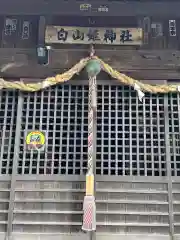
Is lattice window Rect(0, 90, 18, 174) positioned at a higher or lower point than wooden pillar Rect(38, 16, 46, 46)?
lower

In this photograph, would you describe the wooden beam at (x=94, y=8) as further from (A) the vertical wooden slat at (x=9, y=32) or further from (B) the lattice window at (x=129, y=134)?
(B) the lattice window at (x=129, y=134)

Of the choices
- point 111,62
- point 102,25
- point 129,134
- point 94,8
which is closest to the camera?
point 129,134

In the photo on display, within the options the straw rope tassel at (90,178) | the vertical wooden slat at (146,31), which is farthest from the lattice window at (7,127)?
the vertical wooden slat at (146,31)

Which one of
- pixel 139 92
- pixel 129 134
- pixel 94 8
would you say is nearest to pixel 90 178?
pixel 129 134

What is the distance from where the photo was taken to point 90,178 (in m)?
5.15

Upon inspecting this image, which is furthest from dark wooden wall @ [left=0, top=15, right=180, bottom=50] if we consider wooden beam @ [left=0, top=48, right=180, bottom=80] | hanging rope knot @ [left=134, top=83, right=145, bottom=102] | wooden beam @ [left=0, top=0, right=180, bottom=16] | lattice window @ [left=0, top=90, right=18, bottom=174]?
lattice window @ [left=0, top=90, right=18, bottom=174]

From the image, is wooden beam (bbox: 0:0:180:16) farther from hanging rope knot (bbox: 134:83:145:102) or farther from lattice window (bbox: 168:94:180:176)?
lattice window (bbox: 168:94:180:176)

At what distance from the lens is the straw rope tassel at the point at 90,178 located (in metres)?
4.90

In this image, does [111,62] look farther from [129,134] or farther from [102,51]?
[129,134]

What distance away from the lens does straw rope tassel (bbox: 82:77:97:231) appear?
490 centimetres

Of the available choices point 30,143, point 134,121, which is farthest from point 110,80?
point 30,143

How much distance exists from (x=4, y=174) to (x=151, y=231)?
2.52 meters

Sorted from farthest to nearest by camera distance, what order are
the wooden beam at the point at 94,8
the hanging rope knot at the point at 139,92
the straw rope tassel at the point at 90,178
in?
the wooden beam at the point at 94,8, the hanging rope knot at the point at 139,92, the straw rope tassel at the point at 90,178

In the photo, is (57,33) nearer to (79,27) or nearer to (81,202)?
(79,27)
